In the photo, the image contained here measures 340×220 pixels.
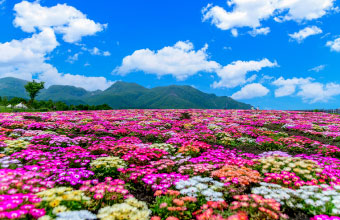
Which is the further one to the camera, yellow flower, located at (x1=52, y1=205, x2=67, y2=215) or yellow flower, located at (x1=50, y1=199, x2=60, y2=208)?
yellow flower, located at (x1=50, y1=199, x2=60, y2=208)

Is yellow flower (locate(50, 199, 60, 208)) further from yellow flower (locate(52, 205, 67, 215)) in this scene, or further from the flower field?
yellow flower (locate(52, 205, 67, 215))

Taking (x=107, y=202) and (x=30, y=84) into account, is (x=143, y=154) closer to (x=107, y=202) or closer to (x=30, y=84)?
(x=107, y=202)

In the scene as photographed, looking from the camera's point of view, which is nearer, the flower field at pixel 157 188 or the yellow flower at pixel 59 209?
the yellow flower at pixel 59 209

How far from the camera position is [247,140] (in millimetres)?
14516

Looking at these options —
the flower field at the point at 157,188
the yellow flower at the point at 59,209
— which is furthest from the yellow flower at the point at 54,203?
the yellow flower at the point at 59,209

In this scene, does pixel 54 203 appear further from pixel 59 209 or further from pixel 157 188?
pixel 157 188

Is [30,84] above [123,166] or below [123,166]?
above

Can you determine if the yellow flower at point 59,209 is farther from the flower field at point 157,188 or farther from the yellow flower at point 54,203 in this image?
the yellow flower at point 54,203

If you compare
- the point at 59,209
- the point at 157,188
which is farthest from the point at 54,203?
the point at 157,188

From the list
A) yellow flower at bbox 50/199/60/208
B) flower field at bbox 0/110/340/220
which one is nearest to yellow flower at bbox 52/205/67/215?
flower field at bbox 0/110/340/220

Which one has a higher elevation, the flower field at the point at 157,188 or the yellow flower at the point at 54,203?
the yellow flower at the point at 54,203

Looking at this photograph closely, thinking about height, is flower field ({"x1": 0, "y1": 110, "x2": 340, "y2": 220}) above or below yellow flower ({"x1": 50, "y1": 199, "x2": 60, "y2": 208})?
below

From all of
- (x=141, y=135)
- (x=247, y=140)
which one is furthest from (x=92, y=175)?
(x=247, y=140)

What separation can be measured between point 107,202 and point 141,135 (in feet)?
35.8
